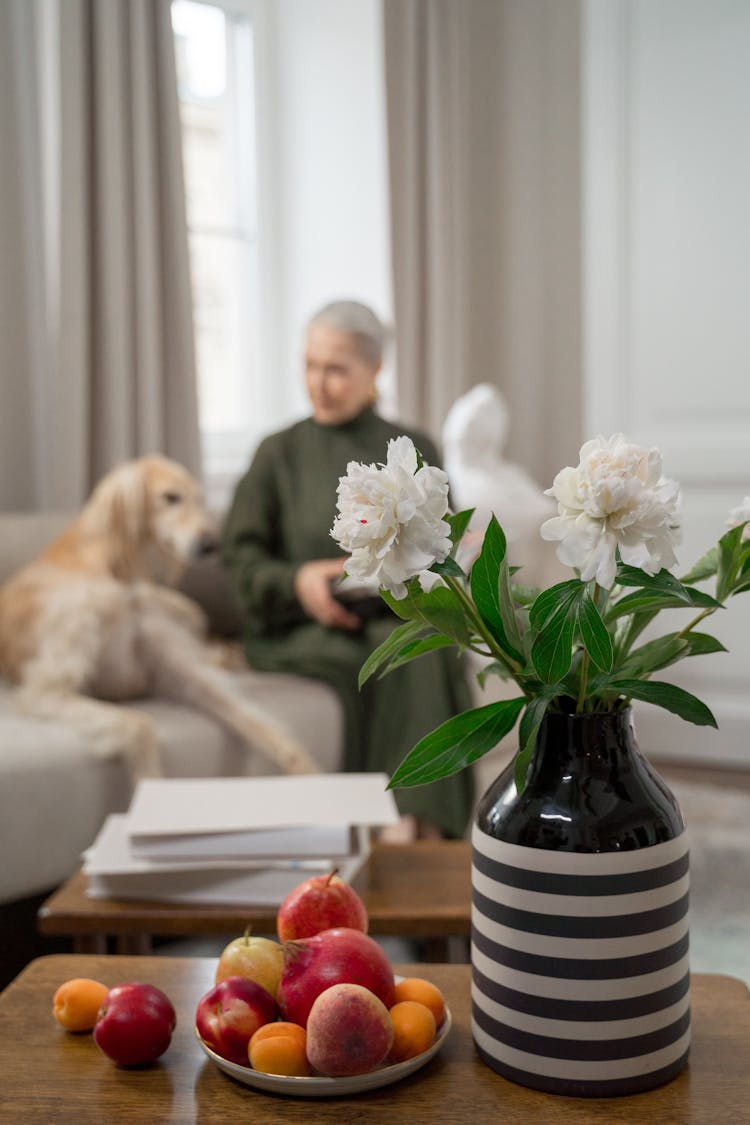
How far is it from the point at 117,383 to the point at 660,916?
100 inches

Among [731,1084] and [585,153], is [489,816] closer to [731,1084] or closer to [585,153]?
[731,1084]

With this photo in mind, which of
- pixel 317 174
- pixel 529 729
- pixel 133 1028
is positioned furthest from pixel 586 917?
pixel 317 174

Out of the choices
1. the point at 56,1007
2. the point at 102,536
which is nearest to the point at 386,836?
the point at 102,536

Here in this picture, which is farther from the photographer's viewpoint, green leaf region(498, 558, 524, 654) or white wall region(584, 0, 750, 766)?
white wall region(584, 0, 750, 766)

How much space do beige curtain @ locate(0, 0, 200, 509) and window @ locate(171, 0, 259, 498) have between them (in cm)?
78

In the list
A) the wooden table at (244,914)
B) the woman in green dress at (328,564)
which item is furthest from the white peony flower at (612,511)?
the woman in green dress at (328,564)

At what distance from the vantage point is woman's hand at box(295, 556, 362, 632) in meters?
2.46

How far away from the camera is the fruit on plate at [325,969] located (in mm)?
868

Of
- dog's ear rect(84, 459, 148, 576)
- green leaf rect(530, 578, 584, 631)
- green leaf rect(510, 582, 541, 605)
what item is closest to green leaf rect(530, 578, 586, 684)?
green leaf rect(530, 578, 584, 631)

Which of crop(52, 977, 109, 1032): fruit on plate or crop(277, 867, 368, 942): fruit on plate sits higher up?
crop(277, 867, 368, 942): fruit on plate

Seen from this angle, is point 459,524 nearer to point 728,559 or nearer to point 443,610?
point 443,610

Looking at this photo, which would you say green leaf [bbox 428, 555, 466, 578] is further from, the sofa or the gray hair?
the gray hair

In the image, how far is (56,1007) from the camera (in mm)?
967

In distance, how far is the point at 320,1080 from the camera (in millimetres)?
837
